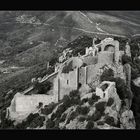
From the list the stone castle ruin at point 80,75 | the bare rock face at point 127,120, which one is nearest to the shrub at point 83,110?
the stone castle ruin at point 80,75

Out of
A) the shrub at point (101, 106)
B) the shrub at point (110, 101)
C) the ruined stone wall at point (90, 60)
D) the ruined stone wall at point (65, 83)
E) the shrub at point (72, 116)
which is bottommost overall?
the shrub at point (72, 116)

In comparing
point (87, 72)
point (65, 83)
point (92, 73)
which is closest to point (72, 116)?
point (65, 83)

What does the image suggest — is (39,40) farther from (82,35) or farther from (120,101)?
(120,101)

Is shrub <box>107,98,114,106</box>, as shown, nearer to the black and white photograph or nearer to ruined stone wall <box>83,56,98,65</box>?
the black and white photograph

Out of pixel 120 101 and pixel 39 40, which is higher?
pixel 39 40

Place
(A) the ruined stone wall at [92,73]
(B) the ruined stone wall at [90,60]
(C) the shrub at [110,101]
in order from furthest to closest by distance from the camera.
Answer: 1. (B) the ruined stone wall at [90,60]
2. (A) the ruined stone wall at [92,73]
3. (C) the shrub at [110,101]

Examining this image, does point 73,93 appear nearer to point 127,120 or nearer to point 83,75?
point 83,75

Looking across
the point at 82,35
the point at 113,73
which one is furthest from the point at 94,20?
the point at 113,73

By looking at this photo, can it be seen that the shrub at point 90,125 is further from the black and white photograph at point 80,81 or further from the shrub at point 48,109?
the shrub at point 48,109
